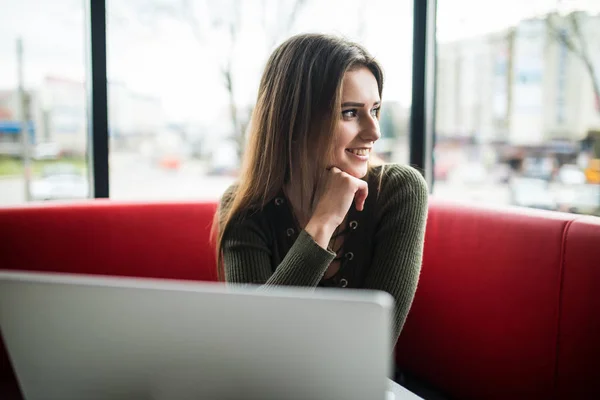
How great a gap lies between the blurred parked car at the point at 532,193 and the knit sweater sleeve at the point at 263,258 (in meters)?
1.09

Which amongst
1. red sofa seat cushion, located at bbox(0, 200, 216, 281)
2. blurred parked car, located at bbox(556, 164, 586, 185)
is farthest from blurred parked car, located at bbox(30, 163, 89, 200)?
blurred parked car, located at bbox(556, 164, 586, 185)

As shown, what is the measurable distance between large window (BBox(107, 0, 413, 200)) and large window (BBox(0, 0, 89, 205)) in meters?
0.16

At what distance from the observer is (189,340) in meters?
0.55

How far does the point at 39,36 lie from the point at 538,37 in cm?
192

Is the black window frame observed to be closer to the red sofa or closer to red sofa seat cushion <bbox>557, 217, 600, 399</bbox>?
the red sofa

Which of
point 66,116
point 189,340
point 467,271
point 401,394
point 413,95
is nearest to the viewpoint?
point 189,340

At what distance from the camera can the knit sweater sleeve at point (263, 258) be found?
1095 mm

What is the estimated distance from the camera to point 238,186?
1.46 metres

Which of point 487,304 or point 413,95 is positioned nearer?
point 487,304

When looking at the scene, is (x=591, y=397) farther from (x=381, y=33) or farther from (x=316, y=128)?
(x=381, y=33)

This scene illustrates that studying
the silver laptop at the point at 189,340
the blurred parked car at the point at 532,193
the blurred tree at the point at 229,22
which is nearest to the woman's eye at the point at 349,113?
the silver laptop at the point at 189,340

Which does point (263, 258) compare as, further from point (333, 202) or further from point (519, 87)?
point (519, 87)

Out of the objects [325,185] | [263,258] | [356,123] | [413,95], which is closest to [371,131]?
[356,123]

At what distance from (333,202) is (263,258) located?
23 cm
